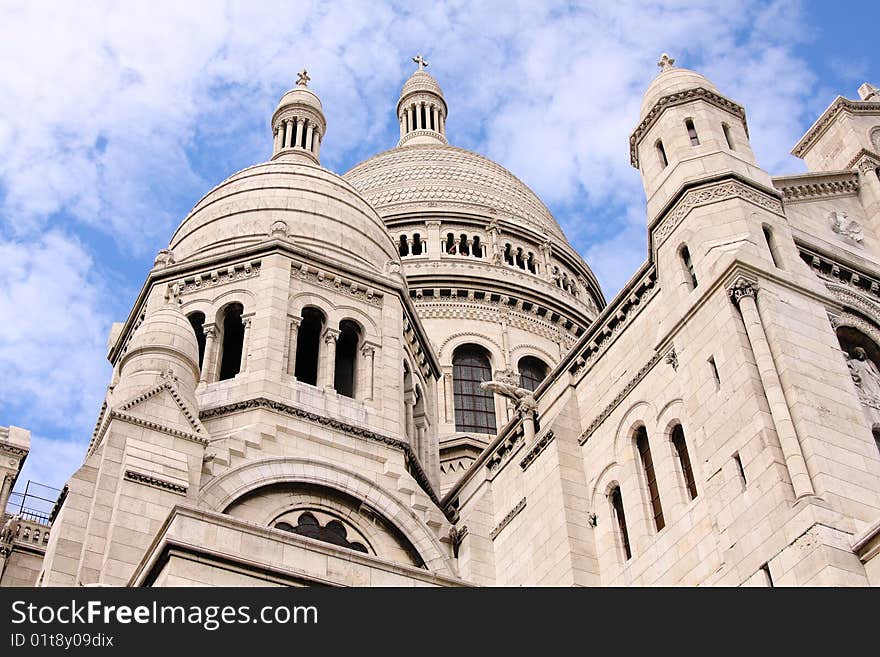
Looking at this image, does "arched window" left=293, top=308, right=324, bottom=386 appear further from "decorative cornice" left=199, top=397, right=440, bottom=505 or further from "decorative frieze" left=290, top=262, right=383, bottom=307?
"decorative cornice" left=199, top=397, right=440, bottom=505

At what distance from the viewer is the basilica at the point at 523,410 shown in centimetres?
1861

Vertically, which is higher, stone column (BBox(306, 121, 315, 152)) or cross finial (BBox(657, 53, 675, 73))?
stone column (BBox(306, 121, 315, 152))

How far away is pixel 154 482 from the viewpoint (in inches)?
898

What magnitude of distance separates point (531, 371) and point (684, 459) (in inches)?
935

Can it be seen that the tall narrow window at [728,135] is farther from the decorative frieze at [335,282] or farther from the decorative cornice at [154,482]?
the decorative cornice at [154,482]

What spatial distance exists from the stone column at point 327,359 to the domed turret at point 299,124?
11.5 m

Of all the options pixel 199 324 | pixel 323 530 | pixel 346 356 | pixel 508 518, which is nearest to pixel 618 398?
pixel 508 518

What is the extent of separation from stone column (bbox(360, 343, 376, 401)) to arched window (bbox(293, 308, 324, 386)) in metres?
1.25

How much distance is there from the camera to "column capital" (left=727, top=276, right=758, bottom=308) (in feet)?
69.9

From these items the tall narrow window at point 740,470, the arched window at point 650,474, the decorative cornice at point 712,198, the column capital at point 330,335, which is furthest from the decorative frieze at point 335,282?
the tall narrow window at point 740,470

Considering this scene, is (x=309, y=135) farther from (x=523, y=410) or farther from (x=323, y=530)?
(x=323, y=530)

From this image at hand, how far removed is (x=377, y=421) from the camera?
29266 millimetres

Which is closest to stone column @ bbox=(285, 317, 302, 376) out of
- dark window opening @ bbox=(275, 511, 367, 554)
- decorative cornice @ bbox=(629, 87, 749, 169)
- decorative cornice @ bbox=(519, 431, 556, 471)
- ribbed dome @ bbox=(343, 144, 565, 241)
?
dark window opening @ bbox=(275, 511, 367, 554)
